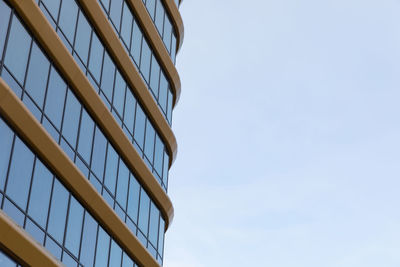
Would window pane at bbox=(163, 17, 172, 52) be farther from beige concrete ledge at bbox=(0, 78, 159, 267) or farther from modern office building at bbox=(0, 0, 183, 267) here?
beige concrete ledge at bbox=(0, 78, 159, 267)

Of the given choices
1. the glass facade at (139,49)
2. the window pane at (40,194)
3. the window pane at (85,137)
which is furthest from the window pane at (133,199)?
the window pane at (40,194)

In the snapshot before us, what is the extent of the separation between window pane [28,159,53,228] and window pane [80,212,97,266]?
9.00 feet

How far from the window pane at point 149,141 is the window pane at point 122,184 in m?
2.76

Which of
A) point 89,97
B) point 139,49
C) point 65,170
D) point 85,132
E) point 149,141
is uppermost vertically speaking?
point 139,49

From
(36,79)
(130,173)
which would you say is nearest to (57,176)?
(36,79)

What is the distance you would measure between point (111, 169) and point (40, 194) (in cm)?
591

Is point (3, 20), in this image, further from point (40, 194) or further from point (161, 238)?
point (161, 238)

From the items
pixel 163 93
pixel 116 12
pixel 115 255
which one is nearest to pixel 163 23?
pixel 163 93

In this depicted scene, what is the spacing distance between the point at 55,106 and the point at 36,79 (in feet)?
4.71

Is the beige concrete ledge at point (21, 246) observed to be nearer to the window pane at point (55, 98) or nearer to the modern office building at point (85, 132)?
the modern office building at point (85, 132)

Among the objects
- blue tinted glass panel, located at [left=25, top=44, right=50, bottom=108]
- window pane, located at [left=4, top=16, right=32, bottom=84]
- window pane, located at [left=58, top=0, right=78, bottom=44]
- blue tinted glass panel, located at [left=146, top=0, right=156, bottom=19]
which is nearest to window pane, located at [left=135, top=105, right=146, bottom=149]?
blue tinted glass panel, located at [left=146, top=0, right=156, bottom=19]

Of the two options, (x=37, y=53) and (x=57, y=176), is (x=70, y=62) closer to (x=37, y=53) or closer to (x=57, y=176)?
(x=37, y=53)

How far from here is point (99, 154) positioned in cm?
2748

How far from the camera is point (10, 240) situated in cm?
2016
